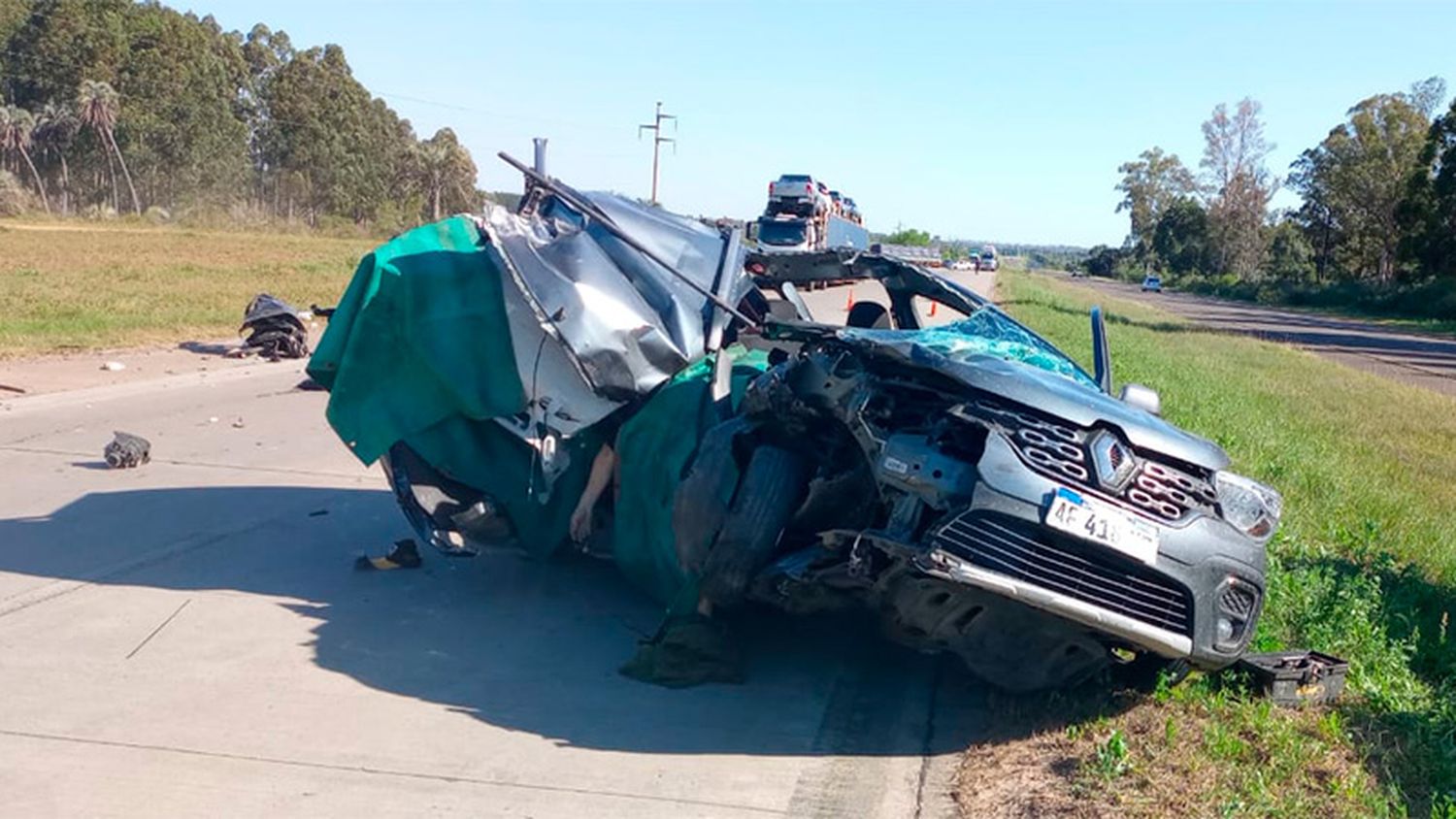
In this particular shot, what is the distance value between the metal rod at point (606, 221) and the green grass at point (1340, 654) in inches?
102

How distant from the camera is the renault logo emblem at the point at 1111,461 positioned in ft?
14.6

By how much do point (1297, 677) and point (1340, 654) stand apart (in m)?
0.84

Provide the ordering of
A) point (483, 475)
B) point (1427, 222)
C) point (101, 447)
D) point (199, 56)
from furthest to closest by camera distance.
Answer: point (199, 56) < point (1427, 222) < point (101, 447) < point (483, 475)

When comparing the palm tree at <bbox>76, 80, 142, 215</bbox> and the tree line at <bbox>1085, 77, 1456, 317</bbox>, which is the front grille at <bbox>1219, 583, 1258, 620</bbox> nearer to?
the tree line at <bbox>1085, 77, 1456, 317</bbox>

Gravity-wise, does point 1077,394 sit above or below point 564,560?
above

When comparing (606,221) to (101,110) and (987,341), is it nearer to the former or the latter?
(987,341)

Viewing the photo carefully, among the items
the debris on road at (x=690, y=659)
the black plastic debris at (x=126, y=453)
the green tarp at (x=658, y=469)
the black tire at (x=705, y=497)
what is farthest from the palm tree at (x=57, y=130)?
the debris on road at (x=690, y=659)

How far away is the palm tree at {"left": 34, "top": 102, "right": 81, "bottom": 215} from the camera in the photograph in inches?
3081

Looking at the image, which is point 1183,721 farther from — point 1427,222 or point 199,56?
point 199,56

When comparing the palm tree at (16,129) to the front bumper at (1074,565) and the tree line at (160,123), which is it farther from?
the front bumper at (1074,565)

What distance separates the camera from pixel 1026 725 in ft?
16.8

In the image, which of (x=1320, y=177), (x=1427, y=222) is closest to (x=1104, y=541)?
(x=1427, y=222)

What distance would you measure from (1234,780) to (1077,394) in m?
1.35

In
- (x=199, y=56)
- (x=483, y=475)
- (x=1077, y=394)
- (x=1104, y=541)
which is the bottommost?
(x=483, y=475)
